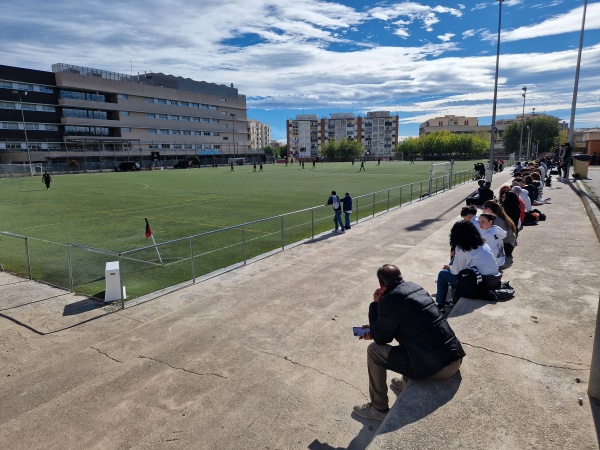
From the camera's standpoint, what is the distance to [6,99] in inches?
2721

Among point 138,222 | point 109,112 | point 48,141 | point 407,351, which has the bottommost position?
point 138,222

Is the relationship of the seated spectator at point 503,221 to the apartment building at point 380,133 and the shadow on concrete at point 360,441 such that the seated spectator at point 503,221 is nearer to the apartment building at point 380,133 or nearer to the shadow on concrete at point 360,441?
the shadow on concrete at point 360,441

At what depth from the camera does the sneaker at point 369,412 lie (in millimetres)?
4156

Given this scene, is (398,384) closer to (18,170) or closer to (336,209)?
(336,209)

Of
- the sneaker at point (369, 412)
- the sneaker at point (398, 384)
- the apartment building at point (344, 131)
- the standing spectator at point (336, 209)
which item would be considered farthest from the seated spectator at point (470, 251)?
the apartment building at point (344, 131)

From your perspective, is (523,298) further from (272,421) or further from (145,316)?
(145,316)

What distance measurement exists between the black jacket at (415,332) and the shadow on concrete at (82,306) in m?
6.12

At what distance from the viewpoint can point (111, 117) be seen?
3516 inches

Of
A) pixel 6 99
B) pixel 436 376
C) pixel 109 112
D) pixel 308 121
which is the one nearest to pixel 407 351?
pixel 436 376

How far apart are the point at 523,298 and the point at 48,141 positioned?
87.0 m

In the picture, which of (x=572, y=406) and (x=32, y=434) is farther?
(x=32, y=434)

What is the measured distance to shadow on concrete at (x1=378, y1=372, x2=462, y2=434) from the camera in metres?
3.41

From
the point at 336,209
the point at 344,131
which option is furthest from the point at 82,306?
the point at 344,131

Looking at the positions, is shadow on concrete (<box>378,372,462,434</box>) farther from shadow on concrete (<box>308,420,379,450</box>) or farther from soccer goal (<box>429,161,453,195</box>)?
soccer goal (<box>429,161,453,195</box>)
